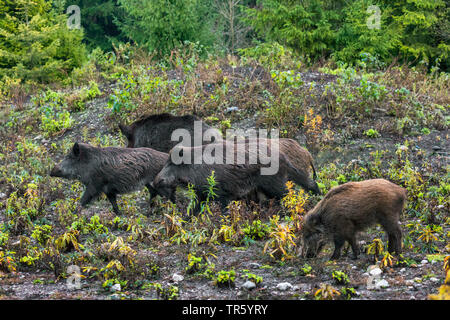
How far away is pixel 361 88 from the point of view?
1116 centimetres

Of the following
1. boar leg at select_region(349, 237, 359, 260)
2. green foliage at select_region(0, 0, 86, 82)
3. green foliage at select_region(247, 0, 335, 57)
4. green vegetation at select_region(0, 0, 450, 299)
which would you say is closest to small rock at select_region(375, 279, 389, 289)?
green vegetation at select_region(0, 0, 450, 299)

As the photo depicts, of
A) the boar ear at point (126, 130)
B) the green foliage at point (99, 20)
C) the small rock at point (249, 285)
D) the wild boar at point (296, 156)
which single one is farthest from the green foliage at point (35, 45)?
the small rock at point (249, 285)

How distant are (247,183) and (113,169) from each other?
2.15 meters

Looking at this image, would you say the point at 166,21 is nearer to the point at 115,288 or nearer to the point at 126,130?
the point at 126,130

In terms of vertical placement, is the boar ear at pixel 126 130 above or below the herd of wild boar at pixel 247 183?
above

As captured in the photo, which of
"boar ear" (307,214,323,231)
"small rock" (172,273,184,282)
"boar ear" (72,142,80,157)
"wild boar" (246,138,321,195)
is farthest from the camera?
"boar ear" (72,142,80,157)

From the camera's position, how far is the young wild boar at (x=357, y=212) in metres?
5.84

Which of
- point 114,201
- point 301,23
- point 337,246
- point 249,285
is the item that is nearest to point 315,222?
point 337,246

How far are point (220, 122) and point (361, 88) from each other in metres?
2.96

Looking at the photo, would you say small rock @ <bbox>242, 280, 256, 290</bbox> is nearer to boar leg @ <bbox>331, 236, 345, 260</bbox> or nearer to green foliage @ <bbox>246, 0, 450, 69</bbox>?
boar leg @ <bbox>331, 236, 345, 260</bbox>

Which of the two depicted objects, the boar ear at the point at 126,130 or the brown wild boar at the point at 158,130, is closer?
the brown wild boar at the point at 158,130

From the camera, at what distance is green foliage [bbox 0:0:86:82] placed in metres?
17.7

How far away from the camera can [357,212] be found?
5.86m

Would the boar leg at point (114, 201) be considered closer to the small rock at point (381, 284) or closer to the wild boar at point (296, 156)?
the wild boar at point (296, 156)
